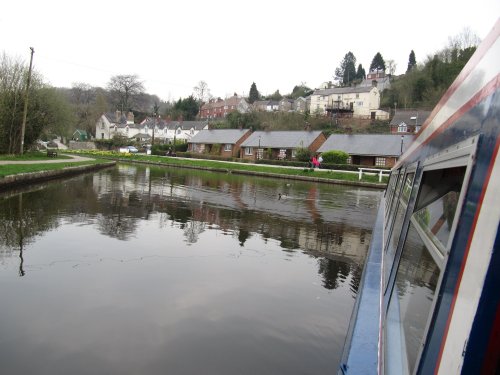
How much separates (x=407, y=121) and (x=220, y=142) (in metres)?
27.5

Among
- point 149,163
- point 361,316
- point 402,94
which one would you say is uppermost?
point 402,94

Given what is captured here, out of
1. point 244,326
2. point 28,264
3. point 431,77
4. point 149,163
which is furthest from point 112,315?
point 431,77

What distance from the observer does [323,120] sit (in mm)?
67500

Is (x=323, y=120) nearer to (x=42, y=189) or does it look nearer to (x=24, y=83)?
(x=24, y=83)

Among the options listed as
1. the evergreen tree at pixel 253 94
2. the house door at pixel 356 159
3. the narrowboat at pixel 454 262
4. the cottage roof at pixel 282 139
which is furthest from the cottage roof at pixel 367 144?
the evergreen tree at pixel 253 94

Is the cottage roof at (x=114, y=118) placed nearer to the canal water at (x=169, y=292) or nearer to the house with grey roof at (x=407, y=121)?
the house with grey roof at (x=407, y=121)

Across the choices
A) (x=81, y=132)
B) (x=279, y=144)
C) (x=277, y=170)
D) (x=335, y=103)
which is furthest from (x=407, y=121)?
(x=81, y=132)

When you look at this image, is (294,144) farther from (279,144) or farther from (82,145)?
(82,145)

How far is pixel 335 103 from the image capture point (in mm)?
82000

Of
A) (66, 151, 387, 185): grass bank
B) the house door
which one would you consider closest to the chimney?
(66, 151, 387, 185): grass bank

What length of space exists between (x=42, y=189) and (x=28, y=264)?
416 inches

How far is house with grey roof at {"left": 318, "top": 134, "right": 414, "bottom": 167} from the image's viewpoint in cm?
4146

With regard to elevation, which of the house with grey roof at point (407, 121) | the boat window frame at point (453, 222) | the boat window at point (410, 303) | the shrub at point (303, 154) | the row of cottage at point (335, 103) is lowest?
the shrub at point (303, 154)

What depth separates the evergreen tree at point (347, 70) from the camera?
111250mm
